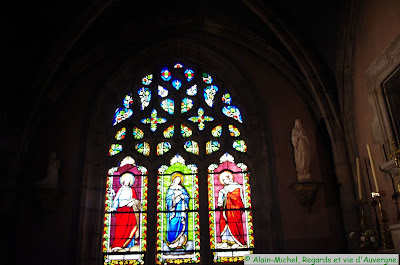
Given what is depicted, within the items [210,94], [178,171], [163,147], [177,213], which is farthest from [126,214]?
[210,94]

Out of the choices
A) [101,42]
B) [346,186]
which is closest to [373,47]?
[346,186]

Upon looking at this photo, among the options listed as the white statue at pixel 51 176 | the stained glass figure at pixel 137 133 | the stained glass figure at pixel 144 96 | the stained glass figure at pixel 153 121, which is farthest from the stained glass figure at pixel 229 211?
the white statue at pixel 51 176

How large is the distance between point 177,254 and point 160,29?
442 cm

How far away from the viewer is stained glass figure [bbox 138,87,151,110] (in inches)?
337

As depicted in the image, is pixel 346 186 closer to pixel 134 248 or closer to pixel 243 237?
pixel 243 237

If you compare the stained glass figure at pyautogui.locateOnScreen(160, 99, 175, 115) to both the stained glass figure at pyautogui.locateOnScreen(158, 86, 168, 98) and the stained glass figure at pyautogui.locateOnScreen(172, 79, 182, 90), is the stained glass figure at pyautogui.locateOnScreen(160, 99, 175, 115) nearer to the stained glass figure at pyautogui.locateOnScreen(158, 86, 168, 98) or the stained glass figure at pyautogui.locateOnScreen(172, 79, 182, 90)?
the stained glass figure at pyautogui.locateOnScreen(158, 86, 168, 98)

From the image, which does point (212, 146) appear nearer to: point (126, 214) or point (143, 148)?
point (143, 148)

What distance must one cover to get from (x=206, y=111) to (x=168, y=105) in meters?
0.80

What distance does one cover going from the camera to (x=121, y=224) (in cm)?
752

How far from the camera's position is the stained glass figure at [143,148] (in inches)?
317

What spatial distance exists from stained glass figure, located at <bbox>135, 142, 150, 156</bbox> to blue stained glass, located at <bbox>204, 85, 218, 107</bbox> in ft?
5.03

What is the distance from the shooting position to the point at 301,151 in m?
7.11

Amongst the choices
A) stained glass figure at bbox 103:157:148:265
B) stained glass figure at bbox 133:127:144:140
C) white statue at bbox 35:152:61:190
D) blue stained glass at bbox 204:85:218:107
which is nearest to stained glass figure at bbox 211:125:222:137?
blue stained glass at bbox 204:85:218:107

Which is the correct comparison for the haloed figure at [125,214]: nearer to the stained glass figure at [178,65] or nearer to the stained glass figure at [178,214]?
the stained glass figure at [178,214]
